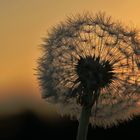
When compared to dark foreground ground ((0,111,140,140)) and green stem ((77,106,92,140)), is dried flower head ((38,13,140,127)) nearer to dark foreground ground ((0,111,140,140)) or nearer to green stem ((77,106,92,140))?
green stem ((77,106,92,140))

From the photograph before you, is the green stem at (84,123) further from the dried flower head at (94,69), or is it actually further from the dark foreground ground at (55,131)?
the dark foreground ground at (55,131)

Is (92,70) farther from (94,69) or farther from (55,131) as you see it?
(55,131)

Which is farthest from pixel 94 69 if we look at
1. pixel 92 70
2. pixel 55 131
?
pixel 55 131

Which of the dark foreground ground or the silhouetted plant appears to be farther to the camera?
the dark foreground ground

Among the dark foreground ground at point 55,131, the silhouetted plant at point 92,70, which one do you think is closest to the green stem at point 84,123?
the silhouetted plant at point 92,70

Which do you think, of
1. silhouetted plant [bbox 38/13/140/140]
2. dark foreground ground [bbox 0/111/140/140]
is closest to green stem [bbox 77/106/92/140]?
silhouetted plant [bbox 38/13/140/140]

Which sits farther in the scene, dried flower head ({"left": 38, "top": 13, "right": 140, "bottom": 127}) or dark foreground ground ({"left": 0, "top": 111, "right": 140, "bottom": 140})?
dark foreground ground ({"left": 0, "top": 111, "right": 140, "bottom": 140})

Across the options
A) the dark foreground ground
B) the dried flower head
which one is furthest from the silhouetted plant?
the dark foreground ground

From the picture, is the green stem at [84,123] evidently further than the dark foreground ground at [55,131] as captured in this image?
No
